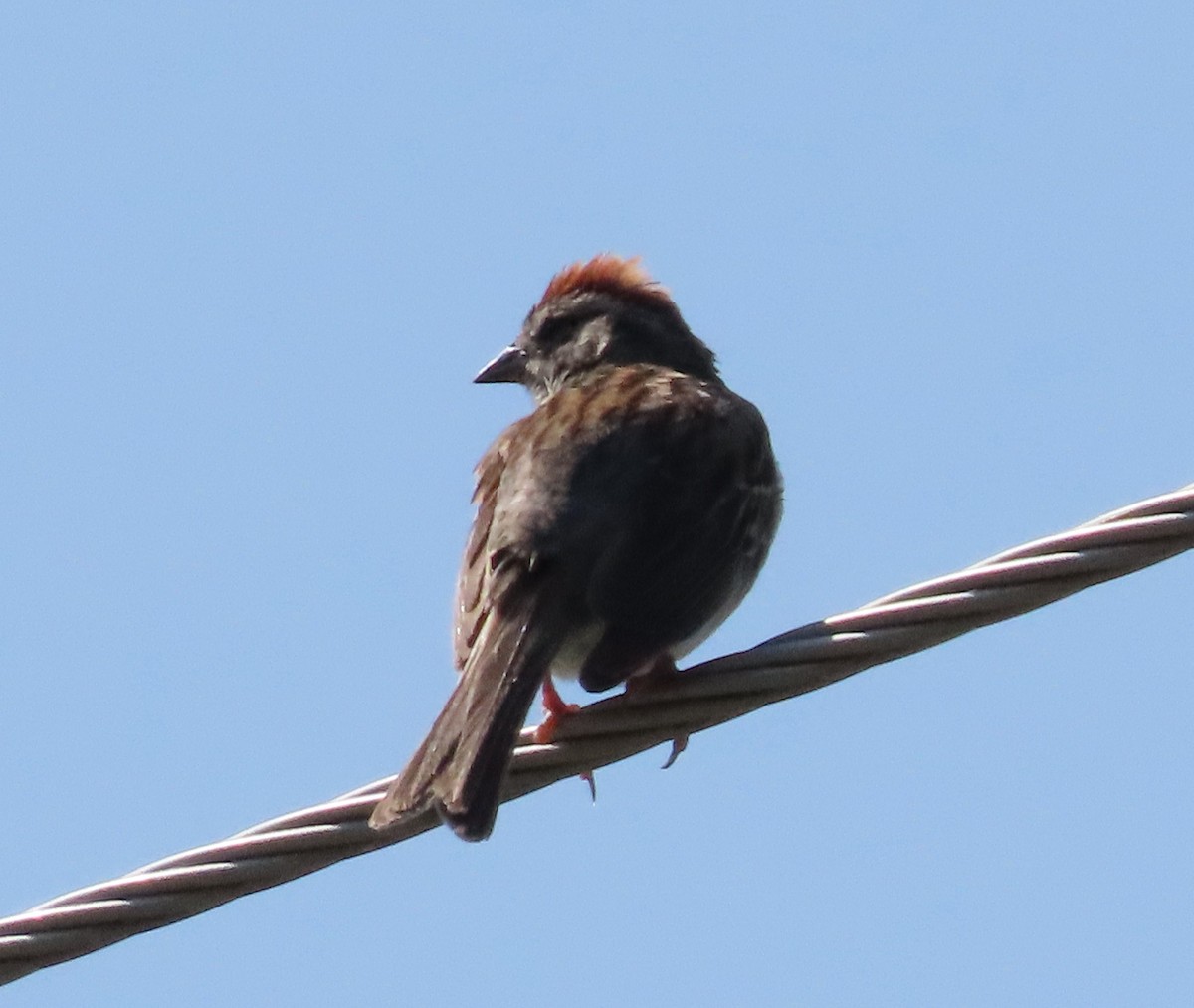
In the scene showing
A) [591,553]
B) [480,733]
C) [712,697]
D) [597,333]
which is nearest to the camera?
[712,697]

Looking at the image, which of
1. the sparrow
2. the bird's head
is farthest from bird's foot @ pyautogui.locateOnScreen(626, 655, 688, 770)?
the bird's head

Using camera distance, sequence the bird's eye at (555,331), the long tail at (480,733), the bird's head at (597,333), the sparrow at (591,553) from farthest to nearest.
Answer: the bird's eye at (555,331) < the bird's head at (597,333) < the sparrow at (591,553) < the long tail at (480,733)

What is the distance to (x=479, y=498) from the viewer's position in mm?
6637

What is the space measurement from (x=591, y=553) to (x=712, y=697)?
123 cm

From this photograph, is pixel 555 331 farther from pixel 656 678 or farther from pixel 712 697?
pixel 712 697

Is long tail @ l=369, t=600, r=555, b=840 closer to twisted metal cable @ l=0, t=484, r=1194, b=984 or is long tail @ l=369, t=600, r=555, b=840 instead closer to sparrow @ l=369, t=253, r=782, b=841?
sparrow @ l=369, t=253, r=782, b=841

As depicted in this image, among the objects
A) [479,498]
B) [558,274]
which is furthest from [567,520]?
[558,274]

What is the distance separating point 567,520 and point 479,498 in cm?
70

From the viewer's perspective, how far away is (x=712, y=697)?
4.76m

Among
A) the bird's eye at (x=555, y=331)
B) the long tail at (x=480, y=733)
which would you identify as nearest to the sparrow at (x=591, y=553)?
the long tail at (x=480, y=733)

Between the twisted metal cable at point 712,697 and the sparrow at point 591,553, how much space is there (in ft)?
1.12

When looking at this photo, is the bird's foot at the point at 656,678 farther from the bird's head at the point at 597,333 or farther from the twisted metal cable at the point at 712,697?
the bird's head at the point at 597,333

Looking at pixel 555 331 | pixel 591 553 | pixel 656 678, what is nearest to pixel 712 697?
pixel 656 678

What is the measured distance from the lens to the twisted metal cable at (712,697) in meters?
4.20
